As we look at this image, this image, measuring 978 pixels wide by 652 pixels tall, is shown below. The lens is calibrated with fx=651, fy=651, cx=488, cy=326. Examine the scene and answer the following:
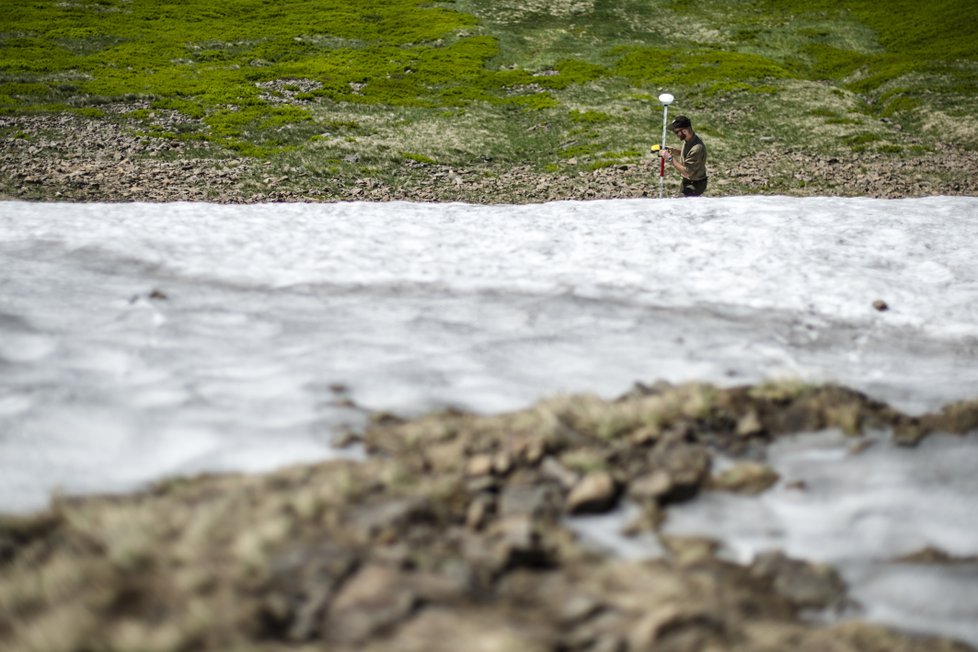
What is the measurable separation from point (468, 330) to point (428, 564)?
437cm

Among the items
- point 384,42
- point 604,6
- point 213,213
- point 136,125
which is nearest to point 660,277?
point 213,213

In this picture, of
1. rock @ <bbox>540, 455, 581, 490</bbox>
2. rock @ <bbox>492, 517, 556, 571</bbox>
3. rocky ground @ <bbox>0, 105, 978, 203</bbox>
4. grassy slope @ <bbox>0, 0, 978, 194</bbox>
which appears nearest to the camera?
rock @ <bbox>492, 517, 556, 571</bbox>

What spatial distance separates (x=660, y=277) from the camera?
10.2 meters

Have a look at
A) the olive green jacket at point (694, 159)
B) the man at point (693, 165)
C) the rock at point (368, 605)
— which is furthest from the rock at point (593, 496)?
the olive green jacket at point (694, 159)

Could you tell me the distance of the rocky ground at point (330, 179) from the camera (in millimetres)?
28281

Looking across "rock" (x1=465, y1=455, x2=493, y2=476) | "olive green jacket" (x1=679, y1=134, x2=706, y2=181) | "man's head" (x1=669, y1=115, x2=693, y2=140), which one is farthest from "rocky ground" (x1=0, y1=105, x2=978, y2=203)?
"rock" (x1=465, y1=455, x2=493, y2=476)

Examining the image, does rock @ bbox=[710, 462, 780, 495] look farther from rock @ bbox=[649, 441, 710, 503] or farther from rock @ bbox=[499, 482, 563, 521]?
rock @ bbox=[499, 482, 563, 521]

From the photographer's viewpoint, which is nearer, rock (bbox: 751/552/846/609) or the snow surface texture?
rock (bbox: 751/552/846/609)

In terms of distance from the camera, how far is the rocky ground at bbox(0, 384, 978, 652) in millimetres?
3584

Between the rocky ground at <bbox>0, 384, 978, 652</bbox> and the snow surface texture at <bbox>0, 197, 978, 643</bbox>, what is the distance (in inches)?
14.7

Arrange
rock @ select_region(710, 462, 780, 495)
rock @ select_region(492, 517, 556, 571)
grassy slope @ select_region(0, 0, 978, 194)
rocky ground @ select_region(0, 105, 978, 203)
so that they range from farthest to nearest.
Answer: grassy slope @ select_region(0, 0, 978, 194), rocky ground @ select_region(0, 105, 978, 203), rock @ select_region(710, 462, 780, 495), rock @ select_region(492, 517, 556, 571)

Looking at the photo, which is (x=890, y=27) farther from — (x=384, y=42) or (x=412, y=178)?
(x=412, y=178)

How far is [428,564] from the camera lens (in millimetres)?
4109

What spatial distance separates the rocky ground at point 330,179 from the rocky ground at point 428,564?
999 inches
